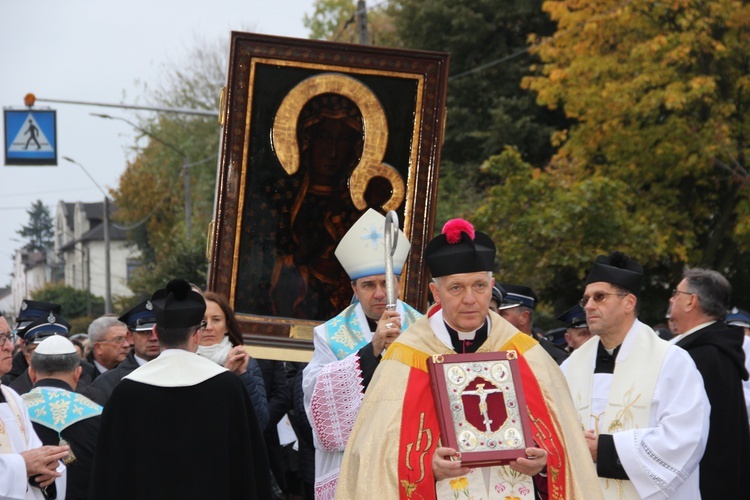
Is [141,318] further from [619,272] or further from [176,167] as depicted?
[176,167]

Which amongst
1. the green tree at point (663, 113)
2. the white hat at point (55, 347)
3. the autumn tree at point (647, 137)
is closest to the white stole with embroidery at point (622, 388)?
the white hat at point (55, 347)

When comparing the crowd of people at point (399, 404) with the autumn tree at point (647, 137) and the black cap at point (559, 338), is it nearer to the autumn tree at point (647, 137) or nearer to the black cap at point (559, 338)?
the black cap at point (559, 338)

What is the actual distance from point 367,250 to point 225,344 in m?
1.43

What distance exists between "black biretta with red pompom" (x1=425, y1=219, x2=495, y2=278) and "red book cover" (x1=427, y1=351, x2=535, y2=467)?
0.37 m

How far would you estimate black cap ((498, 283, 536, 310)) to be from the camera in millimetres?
8789

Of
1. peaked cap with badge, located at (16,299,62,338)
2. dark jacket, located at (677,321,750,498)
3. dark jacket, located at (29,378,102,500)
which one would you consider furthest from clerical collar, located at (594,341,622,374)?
peaked cap with badge, located at (16,299,62,338)

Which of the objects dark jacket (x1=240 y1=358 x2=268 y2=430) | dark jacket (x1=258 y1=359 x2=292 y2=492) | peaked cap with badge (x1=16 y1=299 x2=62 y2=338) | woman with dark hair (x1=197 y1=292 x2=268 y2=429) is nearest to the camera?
woman with dark hair (x1=197 y1=292 x2=268 y2=429)

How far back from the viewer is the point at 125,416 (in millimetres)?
5613

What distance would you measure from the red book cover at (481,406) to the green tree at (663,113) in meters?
14.1

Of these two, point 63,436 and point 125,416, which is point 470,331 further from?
point 63,436

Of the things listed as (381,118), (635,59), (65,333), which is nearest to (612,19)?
(635,59)

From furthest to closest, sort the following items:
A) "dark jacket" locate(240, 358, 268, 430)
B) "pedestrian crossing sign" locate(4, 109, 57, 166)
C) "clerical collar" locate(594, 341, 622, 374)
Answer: "pedestrian crossing sign" locate(4, 109, 57, 166) → "dark jacket" locate(240, 358, 268, 430) → "clerical collar" locate(594, 341, 622, 374)

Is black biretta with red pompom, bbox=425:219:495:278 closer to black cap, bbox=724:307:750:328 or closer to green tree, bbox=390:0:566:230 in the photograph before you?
black cap, bbox=724:307:750:328

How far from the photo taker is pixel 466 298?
4.89 metres
